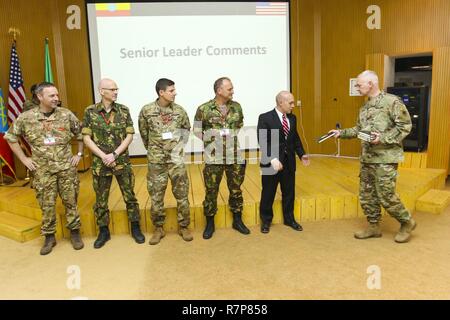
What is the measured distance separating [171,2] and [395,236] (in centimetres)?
424

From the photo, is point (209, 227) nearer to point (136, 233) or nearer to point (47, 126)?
point (136, 233)

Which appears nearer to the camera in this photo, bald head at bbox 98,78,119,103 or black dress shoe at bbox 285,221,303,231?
bald head at bbox 98,78,119,103

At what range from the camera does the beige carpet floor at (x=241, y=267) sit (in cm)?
246

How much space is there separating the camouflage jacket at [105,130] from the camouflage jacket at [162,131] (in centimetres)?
19

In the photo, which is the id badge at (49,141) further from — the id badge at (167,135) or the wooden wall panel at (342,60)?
the wooden wall panel at (342,60)

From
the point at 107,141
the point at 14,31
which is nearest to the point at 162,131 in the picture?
the point at 107,141

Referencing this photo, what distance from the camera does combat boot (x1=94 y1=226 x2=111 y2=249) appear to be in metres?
3.31

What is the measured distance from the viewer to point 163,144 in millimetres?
3199

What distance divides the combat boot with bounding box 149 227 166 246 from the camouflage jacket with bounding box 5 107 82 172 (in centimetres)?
100

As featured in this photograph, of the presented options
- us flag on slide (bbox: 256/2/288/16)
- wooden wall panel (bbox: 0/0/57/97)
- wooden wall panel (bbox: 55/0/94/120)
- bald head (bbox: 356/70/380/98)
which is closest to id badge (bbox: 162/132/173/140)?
bald head (bbox: 356/70/380/98)

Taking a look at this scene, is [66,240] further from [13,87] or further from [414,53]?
[414,53]

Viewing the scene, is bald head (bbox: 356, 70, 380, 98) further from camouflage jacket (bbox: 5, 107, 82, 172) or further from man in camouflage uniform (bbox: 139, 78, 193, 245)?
camouflage jacket (bbox: 5, 107, 82, 172)

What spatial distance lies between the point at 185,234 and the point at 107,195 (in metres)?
0.81
